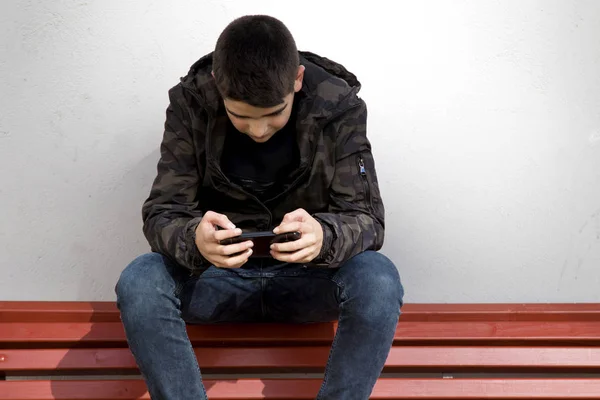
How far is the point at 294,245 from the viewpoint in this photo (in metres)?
1.72

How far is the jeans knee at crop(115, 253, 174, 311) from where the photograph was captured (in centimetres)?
179

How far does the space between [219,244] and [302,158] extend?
1.17 ft

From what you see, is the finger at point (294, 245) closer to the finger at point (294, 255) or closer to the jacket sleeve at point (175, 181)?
the finger at point (294, 255)

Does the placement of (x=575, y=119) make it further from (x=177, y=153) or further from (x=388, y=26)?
(x=177, y=153)

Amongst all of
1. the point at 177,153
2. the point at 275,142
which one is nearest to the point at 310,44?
the point at 275,142

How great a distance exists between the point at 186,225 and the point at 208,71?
40cm

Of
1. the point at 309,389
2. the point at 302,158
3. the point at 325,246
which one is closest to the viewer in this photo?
the point at 325,246

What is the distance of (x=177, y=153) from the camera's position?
6.60 feet

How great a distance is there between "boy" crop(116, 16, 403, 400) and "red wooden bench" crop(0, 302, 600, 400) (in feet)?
0.33

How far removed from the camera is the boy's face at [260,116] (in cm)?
180

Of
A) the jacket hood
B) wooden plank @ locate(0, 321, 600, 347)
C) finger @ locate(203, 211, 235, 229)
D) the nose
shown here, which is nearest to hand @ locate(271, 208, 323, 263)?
finger @ locate(203, 211, 235, 229)

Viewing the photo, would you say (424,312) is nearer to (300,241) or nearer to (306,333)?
(306,333)

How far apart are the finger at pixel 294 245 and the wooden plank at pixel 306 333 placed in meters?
0.49

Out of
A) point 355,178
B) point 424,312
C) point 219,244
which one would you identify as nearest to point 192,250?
point 219,244
